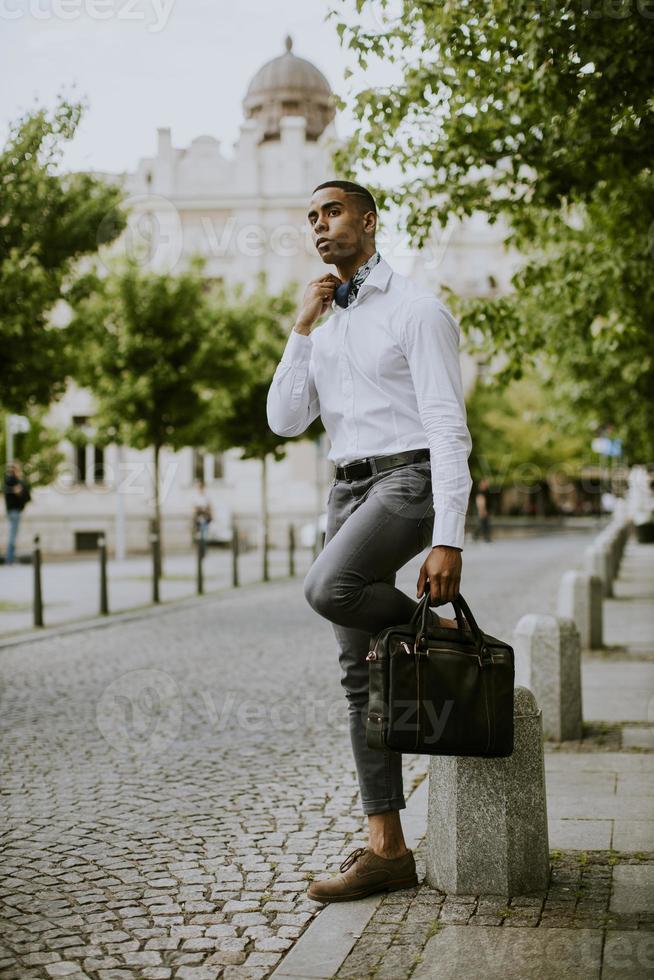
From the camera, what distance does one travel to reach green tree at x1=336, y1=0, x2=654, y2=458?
7.20 meters

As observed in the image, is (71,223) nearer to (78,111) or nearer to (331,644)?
(78,111)

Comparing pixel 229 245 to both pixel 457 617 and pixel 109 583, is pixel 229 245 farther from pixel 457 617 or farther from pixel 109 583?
pixel 457 617

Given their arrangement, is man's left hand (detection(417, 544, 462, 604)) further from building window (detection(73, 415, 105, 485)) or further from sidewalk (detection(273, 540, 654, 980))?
building window (detection(73, 415, 105, 485))

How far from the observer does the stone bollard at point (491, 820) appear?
3.90m

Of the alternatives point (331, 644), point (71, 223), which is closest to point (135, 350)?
point (71, 223)

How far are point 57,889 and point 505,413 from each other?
5696 centimetres

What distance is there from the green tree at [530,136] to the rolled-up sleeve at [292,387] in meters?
3.63

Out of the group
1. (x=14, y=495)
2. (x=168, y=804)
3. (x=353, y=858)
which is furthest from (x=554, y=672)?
(x=14, y=495)

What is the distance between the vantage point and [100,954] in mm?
3531

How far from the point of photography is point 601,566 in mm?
16344

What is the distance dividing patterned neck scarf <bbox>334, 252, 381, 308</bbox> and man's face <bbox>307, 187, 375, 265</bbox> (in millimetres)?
62

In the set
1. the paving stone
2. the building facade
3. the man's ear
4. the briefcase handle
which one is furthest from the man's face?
the building facade

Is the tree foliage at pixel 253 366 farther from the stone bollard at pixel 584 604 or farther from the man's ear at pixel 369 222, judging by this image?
the man's ear at pixel 369 222

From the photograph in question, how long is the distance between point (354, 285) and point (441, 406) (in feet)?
1.89
